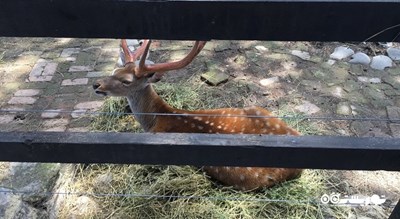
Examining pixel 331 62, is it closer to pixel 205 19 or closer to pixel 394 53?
pixel 394 53

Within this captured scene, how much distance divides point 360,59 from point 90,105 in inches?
115

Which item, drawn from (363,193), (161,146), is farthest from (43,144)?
(363,193)

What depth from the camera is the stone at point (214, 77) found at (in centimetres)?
452

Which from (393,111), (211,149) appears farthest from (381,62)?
(211,149)

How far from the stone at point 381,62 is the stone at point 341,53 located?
0.27m

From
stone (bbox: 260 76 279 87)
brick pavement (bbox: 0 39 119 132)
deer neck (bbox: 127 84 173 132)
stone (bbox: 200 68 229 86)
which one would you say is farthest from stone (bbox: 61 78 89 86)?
stone (bbox: 260 76 279 87)

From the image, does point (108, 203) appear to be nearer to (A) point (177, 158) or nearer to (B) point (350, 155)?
(A) point (177, 158)

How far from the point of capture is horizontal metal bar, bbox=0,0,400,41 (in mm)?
1406

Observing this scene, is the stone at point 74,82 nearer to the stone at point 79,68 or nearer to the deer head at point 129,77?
the stone at point 79,68

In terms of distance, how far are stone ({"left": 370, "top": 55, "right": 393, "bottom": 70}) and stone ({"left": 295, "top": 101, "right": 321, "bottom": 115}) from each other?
3.45ft

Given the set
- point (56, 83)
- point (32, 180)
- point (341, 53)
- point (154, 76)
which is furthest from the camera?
point (341, 53)

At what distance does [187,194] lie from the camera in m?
3.28

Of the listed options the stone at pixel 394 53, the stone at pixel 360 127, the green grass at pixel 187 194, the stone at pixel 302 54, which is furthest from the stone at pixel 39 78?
the stone at pixel 394 53

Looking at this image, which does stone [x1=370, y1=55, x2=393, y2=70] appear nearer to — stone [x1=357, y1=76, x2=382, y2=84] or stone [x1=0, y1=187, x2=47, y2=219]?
stone [x1=357, y1=76, x2=382, y2=84]
